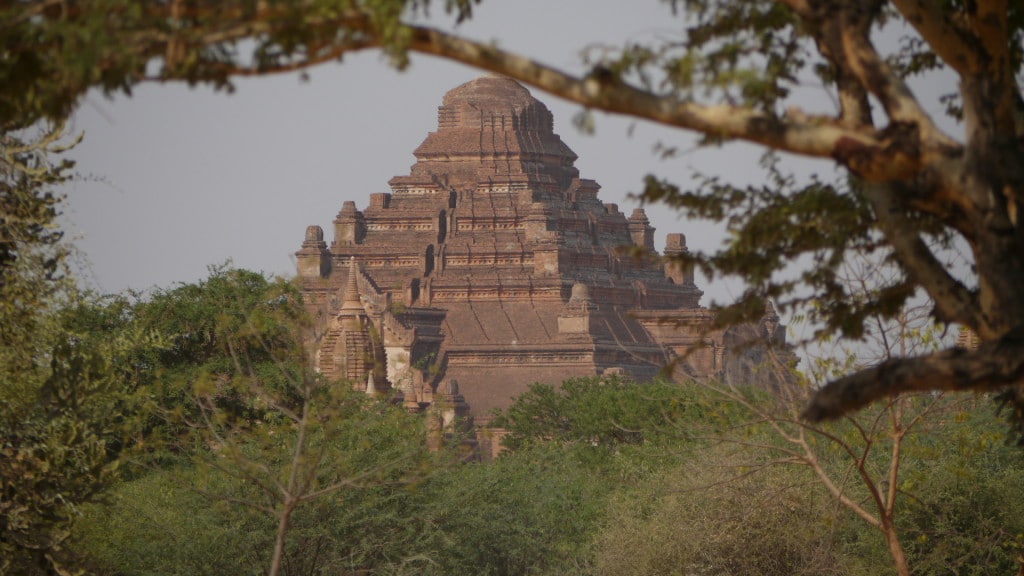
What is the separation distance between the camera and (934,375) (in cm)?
817

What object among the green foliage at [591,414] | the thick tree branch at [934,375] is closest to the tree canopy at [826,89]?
the thick tree branch at [934,375]

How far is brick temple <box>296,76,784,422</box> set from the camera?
184 feet

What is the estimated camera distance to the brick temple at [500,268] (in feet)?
184

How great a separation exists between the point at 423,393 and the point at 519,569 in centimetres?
2628

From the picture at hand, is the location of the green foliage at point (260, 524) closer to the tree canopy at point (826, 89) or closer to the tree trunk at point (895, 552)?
the tree trunk at point (895, 552)

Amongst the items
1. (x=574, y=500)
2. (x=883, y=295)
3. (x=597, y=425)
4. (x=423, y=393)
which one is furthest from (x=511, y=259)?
(x=883, y=295)

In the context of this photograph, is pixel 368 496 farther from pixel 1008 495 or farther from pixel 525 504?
pixel 1008 495

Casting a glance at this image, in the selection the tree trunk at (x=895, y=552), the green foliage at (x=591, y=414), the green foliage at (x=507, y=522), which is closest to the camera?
the tree trunk at (x=895, y=552)

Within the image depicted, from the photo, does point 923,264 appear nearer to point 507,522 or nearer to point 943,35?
point 943,35

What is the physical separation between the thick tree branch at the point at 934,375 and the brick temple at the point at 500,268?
41.8 m

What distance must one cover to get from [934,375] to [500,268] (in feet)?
171

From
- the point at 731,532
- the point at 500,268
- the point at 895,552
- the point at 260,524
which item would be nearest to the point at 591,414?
the point at 731,532

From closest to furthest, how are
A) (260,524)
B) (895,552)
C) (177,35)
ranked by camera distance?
(177,35) → (895,552) → (260,524)

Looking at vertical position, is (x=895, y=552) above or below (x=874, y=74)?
below
